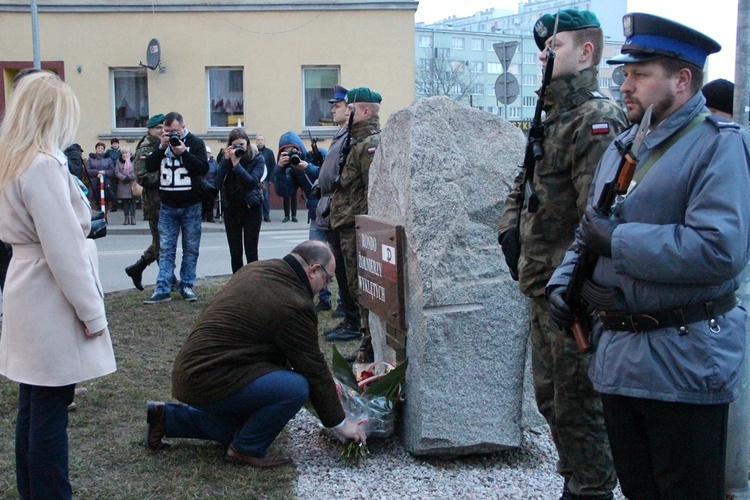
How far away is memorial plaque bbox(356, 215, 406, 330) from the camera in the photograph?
415cm

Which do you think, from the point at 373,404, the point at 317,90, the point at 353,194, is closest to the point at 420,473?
the point at 373,404

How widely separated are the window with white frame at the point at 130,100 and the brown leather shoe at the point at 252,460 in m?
16.2

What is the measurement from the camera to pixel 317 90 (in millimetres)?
19156

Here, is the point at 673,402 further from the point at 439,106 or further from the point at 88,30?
the point at 88,30

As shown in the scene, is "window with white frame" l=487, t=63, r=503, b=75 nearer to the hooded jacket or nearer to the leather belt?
the hooded jacket

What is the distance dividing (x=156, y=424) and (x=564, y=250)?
2214 mm

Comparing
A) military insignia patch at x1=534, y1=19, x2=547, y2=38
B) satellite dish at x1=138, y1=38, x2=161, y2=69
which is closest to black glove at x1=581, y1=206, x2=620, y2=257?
military insignia patch at x1=534, y1=19, x2=547, y2=38

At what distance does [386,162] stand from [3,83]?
1652 cm

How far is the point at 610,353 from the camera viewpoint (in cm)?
245

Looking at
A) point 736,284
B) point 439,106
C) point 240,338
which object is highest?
point 439,106

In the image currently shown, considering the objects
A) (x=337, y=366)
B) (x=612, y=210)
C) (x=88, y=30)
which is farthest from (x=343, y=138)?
(x=88, y=30)

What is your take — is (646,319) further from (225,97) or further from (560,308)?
(225,97)

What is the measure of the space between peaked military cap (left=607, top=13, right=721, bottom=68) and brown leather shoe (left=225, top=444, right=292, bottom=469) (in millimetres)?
2532

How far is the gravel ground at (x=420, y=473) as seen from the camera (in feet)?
12.5
